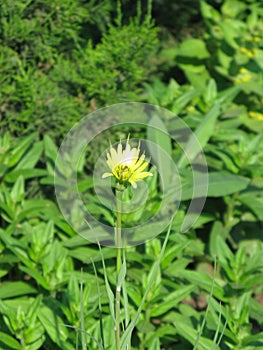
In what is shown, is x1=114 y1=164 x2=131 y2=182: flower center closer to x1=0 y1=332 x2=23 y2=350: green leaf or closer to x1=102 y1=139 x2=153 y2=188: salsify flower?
x1=102 y1=139 x2=153 y2=188: salsify flower

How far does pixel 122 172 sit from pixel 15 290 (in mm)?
1355

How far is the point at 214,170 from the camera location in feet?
12.0

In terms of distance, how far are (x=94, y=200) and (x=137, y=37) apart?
1.13 meters

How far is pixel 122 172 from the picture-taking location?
1547 millimetres

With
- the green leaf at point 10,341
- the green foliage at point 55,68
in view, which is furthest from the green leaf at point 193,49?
the green leaf at point 10,341

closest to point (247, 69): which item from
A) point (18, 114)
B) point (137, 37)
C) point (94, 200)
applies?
point (137, 37)

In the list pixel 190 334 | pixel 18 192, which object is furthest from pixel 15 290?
pixel 190 334

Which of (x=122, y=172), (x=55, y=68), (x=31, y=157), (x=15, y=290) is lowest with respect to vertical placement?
(x=15, y=290)

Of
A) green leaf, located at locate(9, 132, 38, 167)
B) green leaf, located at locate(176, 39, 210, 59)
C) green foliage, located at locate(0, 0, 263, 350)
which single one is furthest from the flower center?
green leaf, located at locate(176, 39, 210, 59)

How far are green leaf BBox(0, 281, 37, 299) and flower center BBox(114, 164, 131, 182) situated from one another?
1.32m

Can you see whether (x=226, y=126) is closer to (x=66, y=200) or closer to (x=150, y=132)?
(x=150, y=132)

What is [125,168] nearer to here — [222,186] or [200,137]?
[222,186]

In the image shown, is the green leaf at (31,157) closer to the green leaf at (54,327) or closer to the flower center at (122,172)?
the green leaf at (54,327)

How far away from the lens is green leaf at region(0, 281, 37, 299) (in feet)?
8.94
